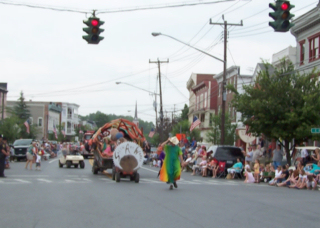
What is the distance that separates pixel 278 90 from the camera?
27266mm

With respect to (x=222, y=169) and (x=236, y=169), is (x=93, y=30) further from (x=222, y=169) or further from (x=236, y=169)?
(x=222, y=169)

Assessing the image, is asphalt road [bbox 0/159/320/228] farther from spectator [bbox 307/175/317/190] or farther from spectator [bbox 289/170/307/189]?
spectator [bbox 289/170/307/189]

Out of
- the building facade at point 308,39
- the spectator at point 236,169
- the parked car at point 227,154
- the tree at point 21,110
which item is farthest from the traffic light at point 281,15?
the tree at point 21,110

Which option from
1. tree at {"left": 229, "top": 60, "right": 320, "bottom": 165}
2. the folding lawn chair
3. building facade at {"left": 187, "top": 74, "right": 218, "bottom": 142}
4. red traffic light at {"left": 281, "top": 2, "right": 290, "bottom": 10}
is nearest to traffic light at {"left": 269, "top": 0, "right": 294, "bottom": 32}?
red traffic light at {"left": 281, "top": 2, "right": 290, "bottom": 10}

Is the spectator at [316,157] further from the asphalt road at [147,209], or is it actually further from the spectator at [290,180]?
the asphalt road at [147,209]

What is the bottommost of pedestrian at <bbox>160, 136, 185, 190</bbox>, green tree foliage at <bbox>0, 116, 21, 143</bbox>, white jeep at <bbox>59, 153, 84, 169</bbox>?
white jeep at <bbox>59, 153, 84, 169</bbox>

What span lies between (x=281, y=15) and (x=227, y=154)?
15.0 meters

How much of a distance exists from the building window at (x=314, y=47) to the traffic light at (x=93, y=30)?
22261 mm

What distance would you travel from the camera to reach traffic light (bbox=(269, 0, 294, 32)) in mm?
13190

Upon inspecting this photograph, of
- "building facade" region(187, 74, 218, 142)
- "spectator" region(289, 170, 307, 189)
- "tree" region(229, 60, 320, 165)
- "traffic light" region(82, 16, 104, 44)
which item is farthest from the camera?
"building facade" region(187, 74, 218, 142)

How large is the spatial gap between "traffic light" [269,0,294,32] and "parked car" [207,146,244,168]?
14554mm

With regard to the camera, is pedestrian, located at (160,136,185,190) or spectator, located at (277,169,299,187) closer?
pedestrian, located at (160,136,185,190)

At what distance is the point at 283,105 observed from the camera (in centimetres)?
2723

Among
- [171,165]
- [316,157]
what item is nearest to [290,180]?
[316,157]
